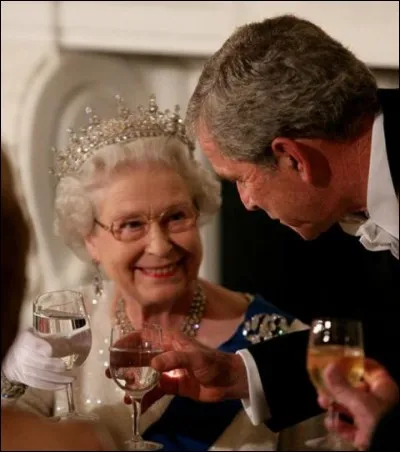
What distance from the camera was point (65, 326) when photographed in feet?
4.89

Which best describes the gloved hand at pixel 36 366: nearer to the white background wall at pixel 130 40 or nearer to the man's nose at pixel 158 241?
the man's nose at pixel 158 241

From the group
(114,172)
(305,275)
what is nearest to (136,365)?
(114,172)

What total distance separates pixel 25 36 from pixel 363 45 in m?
1.08

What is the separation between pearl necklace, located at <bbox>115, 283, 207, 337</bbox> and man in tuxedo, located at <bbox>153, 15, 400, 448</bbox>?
1.70 ft

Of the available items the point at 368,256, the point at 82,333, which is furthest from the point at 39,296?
the point at 368,256

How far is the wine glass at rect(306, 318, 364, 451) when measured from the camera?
1.26m

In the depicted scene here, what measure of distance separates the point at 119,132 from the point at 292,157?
2.36 feet

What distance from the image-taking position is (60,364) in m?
1.50

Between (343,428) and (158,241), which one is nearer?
(343,428)

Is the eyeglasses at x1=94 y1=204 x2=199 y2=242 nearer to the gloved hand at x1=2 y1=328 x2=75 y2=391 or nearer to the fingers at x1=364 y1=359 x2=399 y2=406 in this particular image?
the gloved hand at x1=2 y1=328 x2=75 y2=391

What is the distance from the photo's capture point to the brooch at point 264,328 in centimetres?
206

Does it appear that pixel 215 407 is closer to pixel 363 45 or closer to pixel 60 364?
pixel 60 364

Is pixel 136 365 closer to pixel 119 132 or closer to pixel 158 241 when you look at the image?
pixel 158 241

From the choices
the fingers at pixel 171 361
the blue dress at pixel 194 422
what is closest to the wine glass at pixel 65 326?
the fingers at pixel 171 361
